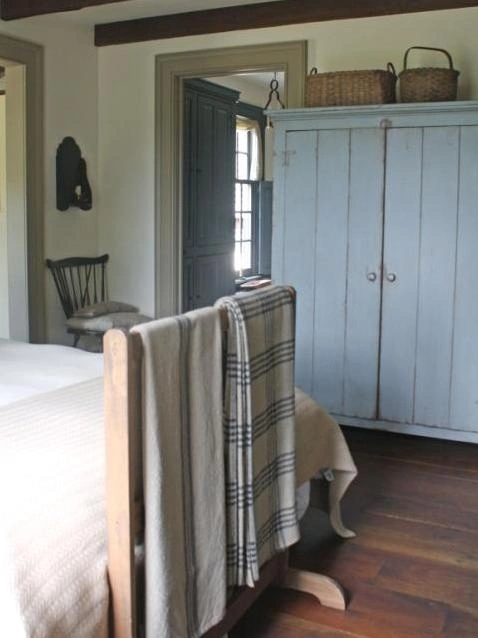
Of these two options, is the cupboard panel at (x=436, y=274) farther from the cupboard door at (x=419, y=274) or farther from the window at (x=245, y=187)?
the window at (x=245, y=187)

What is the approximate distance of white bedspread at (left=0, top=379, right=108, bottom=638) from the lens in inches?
53.7

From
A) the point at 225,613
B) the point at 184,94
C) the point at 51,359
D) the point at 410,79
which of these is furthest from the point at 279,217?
the point at 225,613

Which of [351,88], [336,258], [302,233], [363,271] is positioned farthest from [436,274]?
[351,88]

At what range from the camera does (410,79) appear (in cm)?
392

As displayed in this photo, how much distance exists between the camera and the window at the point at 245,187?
751 cm

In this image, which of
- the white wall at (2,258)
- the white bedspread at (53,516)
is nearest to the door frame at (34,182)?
the white wall at (2,258)

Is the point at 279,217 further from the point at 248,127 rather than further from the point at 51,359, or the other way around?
the point at 248,127

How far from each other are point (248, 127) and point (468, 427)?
4.53 meters

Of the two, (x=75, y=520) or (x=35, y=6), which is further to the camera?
(x=35, y=6)

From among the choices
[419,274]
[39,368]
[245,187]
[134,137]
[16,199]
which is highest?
[134,137]

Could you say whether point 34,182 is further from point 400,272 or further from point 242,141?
point 242,141

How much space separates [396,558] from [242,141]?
5.55 m

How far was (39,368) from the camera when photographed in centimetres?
272

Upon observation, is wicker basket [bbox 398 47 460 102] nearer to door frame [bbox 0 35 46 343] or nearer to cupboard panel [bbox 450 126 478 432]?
cupboard panel [bbox 450 126 478 432]
